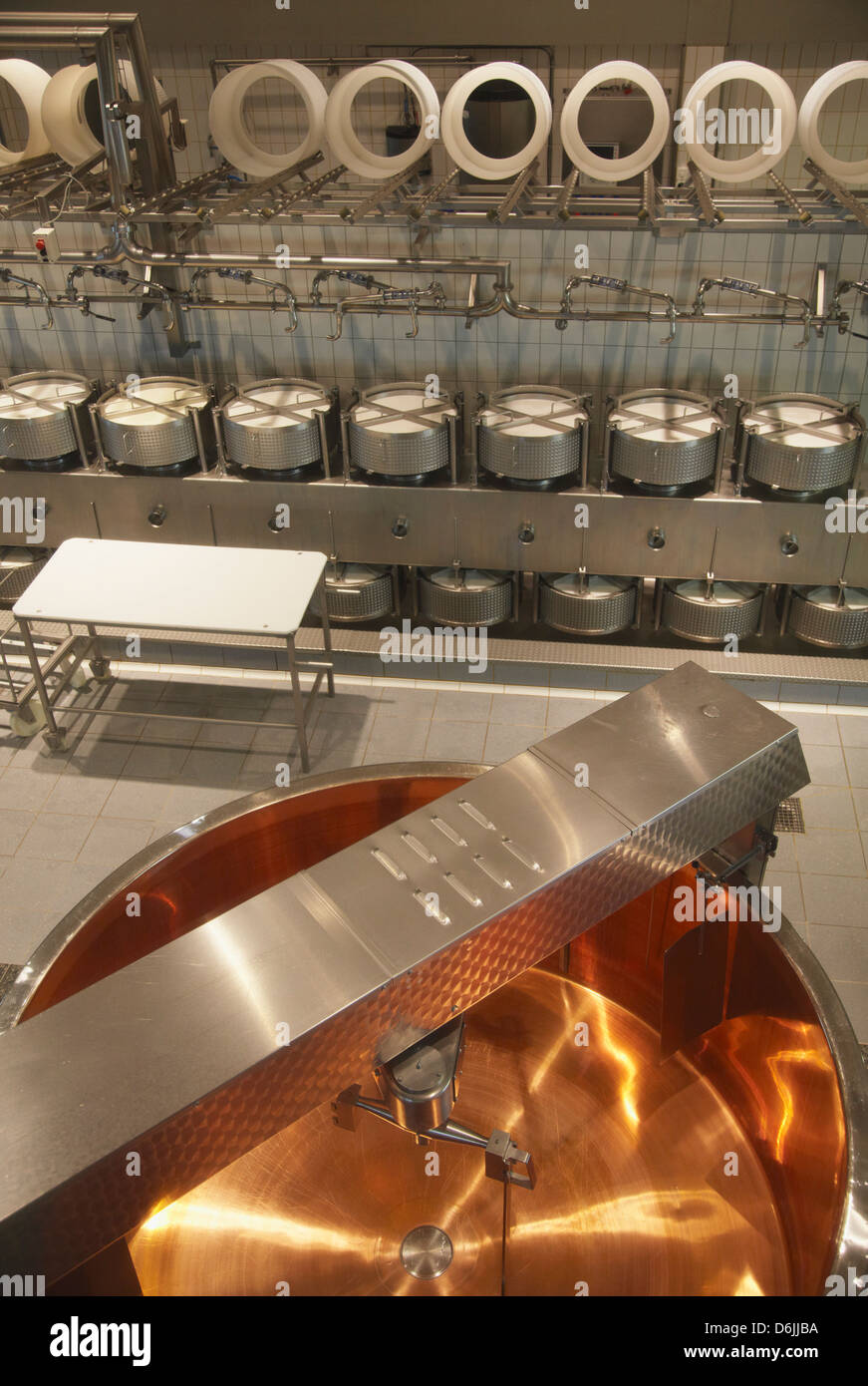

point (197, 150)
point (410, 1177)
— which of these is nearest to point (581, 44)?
point (197, 150)

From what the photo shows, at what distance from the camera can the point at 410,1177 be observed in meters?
2.07

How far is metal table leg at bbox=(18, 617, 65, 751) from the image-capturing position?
12.5ft

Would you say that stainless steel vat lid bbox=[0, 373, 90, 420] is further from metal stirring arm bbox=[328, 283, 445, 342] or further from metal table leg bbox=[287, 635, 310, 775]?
metal table leg bbox=[287, 635, 310, 775]

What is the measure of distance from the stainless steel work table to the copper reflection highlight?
1.90m

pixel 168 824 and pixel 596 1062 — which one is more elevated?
pixel 596 1062

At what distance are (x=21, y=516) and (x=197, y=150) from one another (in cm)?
279

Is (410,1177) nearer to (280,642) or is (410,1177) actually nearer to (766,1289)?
(766,1289)

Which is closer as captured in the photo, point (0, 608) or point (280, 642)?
point (280, 642)

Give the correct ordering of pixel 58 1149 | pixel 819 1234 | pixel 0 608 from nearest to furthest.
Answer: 1. pixel 58 1149
2. pixel 819 1234
3. pixel 0 608

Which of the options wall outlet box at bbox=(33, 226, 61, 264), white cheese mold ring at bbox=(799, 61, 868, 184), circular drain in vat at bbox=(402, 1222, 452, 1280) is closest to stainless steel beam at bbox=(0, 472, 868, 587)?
wall outlet box at bbox=(33, 226, 61, 264)

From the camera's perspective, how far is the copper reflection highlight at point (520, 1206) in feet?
6.37

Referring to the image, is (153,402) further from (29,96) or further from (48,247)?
(29,96)

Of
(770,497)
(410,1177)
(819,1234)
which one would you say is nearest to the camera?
(819,1234)

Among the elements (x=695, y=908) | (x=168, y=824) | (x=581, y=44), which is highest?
Result: (x=581, y=44)
